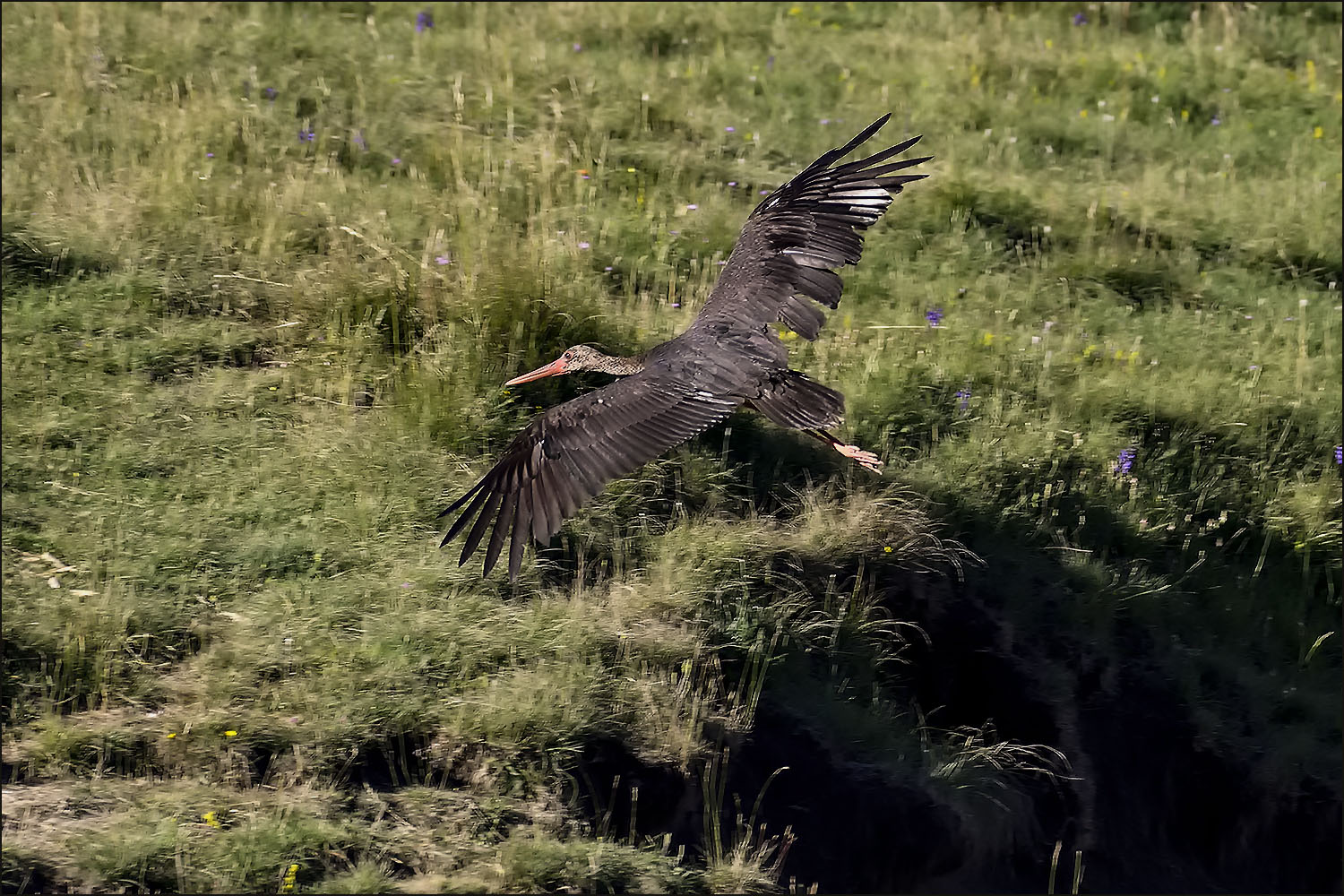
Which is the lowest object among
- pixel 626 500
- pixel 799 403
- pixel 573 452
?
pixel 626 500

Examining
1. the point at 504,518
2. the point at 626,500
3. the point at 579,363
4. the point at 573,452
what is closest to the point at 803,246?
the point at 579,363

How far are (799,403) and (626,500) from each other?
2.74 ft

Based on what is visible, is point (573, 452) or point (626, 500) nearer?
point (573, 452)

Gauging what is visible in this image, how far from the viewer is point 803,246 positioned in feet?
18.7

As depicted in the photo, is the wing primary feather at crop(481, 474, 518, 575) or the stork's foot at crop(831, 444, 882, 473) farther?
the stork's foot at crop(831, 444, 882, 473)

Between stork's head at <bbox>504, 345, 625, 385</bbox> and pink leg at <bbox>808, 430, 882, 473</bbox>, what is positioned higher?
stork's head at <bbox>504, 345, 625, 385</bbox>

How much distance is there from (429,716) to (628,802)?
716mm

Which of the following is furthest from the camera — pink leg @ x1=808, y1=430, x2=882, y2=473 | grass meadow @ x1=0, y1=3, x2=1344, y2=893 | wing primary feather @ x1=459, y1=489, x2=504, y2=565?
pink leg @ x1=808, y1=430, x2=882, y2=473

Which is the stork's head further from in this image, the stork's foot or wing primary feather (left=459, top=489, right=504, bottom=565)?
wing primary feather (left=459, top=489, right=504, bottom=565)

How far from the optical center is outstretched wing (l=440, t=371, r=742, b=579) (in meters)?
4.38

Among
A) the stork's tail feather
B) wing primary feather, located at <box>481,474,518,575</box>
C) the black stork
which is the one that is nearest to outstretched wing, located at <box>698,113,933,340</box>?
the black stork

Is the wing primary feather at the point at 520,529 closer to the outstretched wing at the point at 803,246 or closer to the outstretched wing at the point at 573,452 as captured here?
the outstretched wing at the point at 573,452

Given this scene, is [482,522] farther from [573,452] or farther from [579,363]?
[579,363]

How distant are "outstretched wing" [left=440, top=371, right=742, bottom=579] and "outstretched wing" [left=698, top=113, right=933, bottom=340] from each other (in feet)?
2.43
